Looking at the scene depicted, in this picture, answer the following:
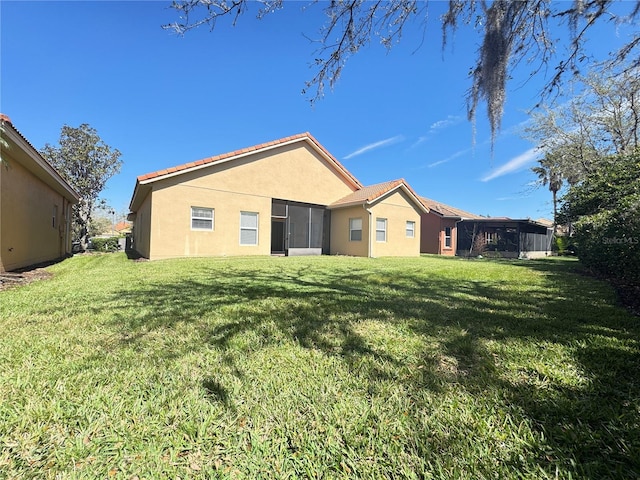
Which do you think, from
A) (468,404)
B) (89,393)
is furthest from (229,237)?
(468,404)

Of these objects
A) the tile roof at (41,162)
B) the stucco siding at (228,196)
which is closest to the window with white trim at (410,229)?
the stucco siding at (228,196)

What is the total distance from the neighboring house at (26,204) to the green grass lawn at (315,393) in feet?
19.3

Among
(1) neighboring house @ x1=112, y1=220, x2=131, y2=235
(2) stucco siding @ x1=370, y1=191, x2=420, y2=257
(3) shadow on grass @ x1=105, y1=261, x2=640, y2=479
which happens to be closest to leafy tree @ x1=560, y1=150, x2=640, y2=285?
(3) shadow on grass @ x1=105, y1=261, x2=640, y2=479

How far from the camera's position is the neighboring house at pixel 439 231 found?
71.4ft

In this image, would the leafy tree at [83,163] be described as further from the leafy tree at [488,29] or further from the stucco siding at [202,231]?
the leafy tree at [488,29]

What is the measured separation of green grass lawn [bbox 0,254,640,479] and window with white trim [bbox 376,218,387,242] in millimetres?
11020

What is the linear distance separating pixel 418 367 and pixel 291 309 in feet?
6.95

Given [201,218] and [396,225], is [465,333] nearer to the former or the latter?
[201,218]

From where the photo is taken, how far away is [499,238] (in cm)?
2338

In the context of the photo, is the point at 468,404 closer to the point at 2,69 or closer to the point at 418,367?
the point at 418,367

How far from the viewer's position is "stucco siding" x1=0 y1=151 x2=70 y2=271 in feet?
25.4

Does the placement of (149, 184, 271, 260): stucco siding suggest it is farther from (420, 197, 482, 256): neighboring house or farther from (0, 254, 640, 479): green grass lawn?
(420, 197, 482, 256): neighboring house

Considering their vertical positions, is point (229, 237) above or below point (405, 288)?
above

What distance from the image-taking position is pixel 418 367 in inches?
95.5
